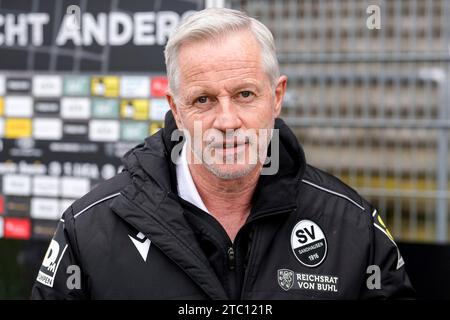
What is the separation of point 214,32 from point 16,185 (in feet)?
8.49

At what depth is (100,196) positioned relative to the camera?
6.48ft

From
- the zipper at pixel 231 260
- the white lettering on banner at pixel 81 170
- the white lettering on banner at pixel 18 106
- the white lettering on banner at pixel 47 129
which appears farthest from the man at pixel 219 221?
the white lettering on banner at pixel 18 106

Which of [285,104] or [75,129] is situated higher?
[285,104]

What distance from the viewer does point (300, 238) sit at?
1923 millimetres

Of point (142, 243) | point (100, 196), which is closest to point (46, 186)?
point (100, 196)

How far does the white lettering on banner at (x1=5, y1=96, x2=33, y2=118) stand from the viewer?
13.2 ft

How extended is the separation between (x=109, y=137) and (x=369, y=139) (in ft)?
5.11

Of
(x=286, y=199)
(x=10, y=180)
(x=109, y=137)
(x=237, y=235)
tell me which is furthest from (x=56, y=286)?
(x=10, y=180)

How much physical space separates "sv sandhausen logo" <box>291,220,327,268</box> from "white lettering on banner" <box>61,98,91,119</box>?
2.29m

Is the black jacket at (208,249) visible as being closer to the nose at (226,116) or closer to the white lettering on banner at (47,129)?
the nose at (226,116)

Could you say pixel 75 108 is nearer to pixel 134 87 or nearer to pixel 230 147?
pixel 134 87

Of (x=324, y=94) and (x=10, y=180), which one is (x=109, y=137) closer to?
(x=10, y=180)

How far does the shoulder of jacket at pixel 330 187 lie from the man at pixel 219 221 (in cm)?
4

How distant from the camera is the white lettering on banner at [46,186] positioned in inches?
157
